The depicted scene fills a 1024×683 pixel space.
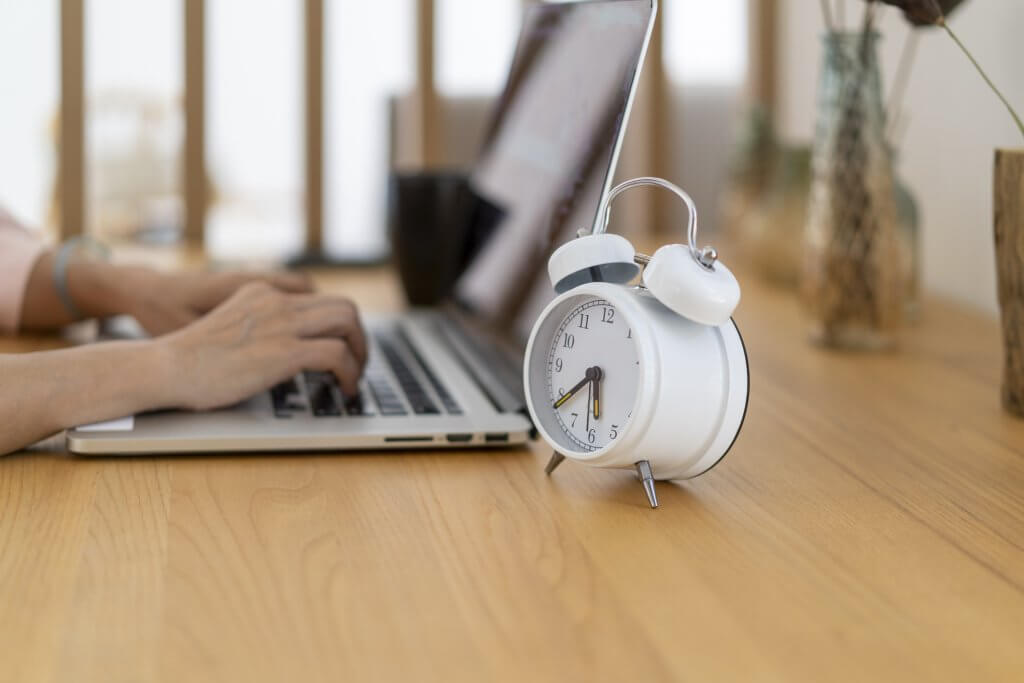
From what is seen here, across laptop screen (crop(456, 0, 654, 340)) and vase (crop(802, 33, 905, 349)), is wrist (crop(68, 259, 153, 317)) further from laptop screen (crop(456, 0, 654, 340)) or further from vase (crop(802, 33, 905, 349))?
vase (crop(802, 33, 905, 349))

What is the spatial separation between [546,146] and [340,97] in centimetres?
115

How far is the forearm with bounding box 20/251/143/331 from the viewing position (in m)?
1.19

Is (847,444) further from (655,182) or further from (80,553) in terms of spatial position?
(80,553)

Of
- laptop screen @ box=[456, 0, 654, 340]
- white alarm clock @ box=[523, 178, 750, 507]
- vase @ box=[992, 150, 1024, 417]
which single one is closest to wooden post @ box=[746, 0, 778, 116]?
laptop screen @ box=[456, 0, 654, 340]

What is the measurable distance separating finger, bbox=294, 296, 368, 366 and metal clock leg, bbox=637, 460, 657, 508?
1.02ft

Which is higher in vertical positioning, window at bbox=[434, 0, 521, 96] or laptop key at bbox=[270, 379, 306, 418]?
window at bbox=[434, 0, 521, 96]

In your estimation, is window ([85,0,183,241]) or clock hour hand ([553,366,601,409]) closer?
clock hour hand ([553,366,601,409])

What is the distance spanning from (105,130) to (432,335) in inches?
61.2

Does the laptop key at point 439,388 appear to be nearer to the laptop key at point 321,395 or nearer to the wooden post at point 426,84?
the laptop key at point 321,395

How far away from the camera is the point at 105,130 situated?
256 cm

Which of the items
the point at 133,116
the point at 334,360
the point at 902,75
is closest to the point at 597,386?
the point at 334,360

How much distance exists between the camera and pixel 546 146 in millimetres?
1190


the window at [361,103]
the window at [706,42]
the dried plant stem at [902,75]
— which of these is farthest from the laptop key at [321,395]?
the window at [706,42]

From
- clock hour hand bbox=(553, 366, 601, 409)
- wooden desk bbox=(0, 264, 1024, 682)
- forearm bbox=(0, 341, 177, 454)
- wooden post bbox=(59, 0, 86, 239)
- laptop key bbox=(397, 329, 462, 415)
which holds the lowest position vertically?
wooden desk bbox=(0, 264, 1024, 682)
